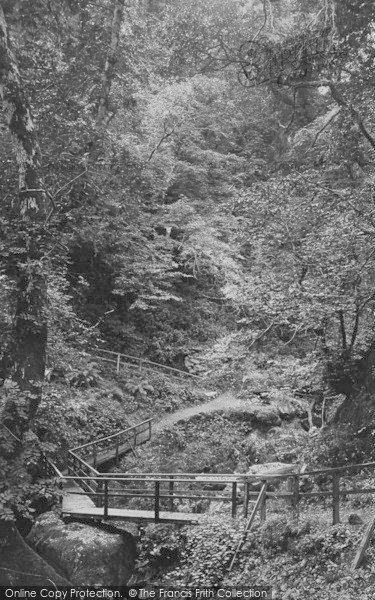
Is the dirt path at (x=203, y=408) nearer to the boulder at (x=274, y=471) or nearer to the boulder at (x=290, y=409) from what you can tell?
the boulder at (x=290, y=409)

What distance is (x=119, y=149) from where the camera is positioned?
1177 cm

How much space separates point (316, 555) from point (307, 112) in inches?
621

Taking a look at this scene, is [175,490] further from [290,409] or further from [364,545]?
[290,409]

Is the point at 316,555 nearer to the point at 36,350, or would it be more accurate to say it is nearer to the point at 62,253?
the point at 36,350

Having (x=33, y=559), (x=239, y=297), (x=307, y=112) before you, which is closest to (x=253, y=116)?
(x=307, y=112)

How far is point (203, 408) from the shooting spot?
17.6 metres

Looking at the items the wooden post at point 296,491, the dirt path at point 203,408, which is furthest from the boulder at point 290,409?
the wooden post at point 296,491

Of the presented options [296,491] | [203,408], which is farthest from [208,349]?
[203,408]

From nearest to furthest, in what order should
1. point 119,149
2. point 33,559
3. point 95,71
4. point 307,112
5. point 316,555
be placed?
point 316,555 < point 33,559 < point 95,71 < point 119,149 < point 307,112

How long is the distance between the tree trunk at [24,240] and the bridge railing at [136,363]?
858 centimetres

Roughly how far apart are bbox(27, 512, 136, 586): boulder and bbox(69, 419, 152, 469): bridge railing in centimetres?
378

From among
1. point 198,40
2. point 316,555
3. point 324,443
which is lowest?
point 316,555

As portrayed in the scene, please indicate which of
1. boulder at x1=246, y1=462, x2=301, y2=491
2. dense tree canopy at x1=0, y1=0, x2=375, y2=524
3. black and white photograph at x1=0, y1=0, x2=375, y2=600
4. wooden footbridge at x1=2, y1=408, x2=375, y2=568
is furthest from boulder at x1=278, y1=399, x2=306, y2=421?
dense tree canopy at x1=0, y1=0, x2=375, y2=524

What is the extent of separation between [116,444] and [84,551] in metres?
5.67
